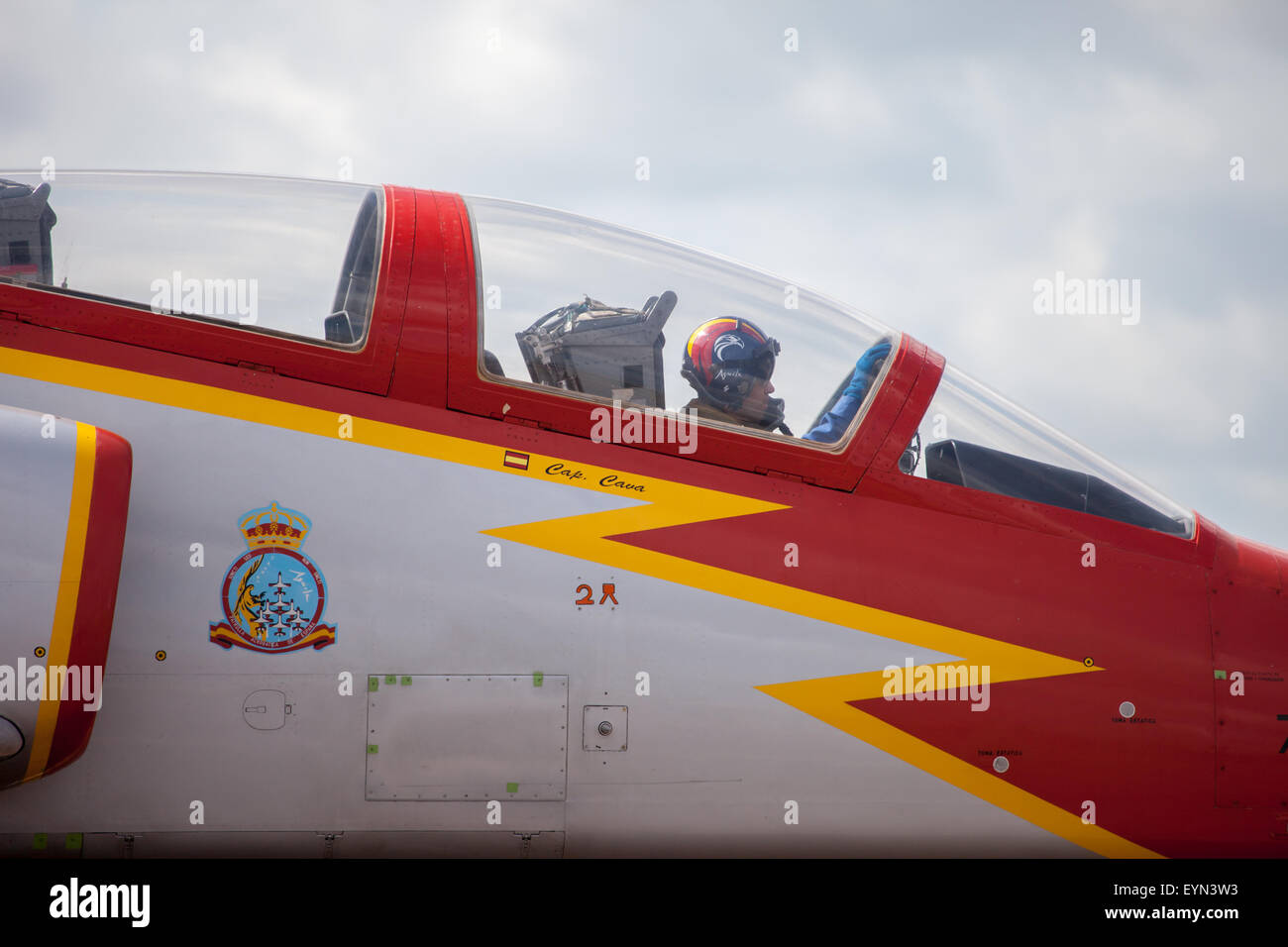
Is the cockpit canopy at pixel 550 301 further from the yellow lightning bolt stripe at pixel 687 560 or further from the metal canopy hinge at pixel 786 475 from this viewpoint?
the yellow lightning bolt stripe at pixel 687 560

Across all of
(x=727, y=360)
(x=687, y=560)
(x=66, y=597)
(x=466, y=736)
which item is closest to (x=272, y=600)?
(x=66, y=597)

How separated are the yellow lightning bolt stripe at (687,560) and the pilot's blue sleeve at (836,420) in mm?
499

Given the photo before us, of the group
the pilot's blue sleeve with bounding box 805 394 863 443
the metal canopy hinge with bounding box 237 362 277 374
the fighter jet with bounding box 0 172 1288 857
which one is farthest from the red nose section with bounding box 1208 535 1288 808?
the metal canopy hinge with bounding box 237 362 277 374

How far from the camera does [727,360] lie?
4500mm

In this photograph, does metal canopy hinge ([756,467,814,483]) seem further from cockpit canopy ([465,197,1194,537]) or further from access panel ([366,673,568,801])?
access panel ([366,673,568,801])

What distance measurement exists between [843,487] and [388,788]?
85.8 inches

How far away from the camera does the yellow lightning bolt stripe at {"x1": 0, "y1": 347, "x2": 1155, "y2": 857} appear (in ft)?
12.8

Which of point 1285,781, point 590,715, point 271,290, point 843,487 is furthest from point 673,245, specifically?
point 1285,781

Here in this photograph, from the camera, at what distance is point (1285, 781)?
13.8 feet

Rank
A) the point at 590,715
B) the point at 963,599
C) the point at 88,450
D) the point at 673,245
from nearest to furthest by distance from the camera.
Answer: the point at 88,450
the point at 590,715
the point at 963,599
the point at 673,245

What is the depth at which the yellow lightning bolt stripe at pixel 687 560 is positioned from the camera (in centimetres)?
389

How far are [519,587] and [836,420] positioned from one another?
1.59 m

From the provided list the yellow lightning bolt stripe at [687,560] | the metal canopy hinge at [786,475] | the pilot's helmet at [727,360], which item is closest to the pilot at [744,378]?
the pilot's helmet at [727,360]
